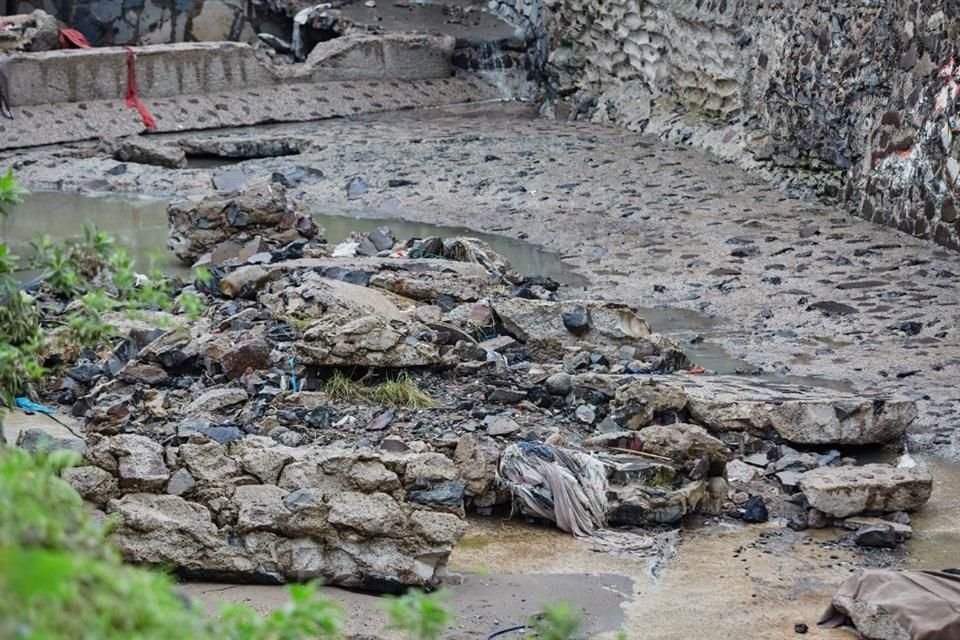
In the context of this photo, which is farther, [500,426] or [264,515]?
[500,426]

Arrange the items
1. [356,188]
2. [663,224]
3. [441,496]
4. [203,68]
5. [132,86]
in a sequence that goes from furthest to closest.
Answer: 1. [203,68]
2. [132,86]
3. [356,188]
4. [663,224]
5. [441,496]

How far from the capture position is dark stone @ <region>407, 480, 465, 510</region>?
17.3 feet

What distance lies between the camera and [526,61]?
17.6 meters

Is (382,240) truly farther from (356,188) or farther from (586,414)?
(586,414)

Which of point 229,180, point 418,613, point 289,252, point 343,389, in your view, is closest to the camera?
point 418,613

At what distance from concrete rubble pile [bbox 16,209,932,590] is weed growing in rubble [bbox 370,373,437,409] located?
0.5 inches

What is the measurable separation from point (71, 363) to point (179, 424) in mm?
1349

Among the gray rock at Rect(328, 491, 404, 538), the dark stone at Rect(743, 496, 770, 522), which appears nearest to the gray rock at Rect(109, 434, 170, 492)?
the gray rock at Rect(328, 491, 404, 538)

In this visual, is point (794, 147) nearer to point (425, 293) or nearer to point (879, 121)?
point (879, 121)

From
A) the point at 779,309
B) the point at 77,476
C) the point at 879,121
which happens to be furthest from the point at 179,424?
the point at 879,121

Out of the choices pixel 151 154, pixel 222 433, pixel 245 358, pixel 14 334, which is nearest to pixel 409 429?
pixel 222 433

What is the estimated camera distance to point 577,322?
7.61 metres

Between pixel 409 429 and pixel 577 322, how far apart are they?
1698 mm

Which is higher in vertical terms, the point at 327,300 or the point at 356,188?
the point at 327,300
